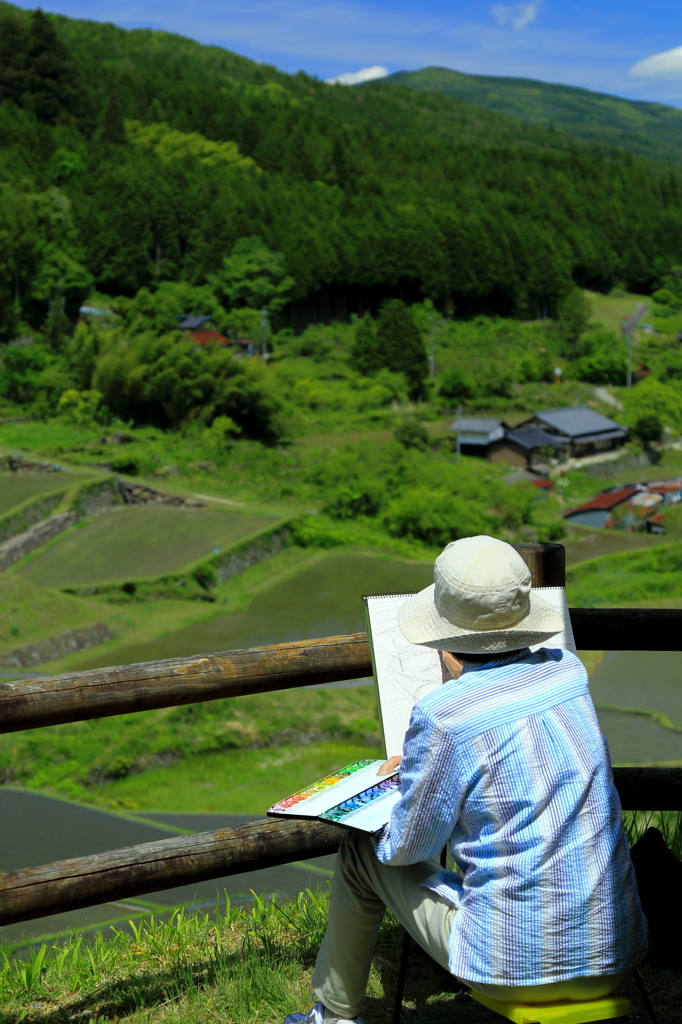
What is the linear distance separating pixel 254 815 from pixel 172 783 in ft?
5.23

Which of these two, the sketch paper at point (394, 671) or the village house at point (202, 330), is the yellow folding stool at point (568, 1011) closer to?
the sketch paper at point (394, 671)

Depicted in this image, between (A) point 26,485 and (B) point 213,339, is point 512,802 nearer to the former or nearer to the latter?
(A) point 26,485

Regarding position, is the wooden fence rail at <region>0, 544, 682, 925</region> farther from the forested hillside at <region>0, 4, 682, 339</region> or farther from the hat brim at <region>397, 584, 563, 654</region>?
the forested hillside at <region>0, 4, 682, 339</region>

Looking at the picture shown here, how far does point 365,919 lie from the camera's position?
184cm

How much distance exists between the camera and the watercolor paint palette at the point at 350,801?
1753mm

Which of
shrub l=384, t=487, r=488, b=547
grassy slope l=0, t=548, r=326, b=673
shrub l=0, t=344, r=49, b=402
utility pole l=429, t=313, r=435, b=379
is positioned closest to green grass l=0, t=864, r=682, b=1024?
grassy slope l=0, t=548, r=326, b=673

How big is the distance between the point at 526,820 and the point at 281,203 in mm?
58603

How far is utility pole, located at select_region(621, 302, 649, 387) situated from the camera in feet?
162

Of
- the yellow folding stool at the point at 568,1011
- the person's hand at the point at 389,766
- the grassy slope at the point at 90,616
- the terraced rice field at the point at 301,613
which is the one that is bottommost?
the terraced rice field at the point at 301,613

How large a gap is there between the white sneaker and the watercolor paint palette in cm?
44

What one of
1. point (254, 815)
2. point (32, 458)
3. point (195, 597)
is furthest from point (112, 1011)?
point (32, 458)

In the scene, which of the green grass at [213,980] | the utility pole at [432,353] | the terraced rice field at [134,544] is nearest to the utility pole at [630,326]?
the utility pole at [432,353]

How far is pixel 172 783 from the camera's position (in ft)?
35.7

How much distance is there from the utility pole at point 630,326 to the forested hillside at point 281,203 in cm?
394
